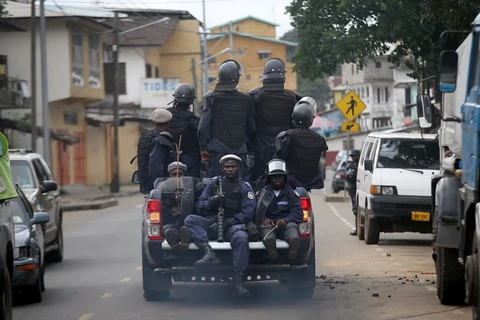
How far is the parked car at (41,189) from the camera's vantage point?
59.6 ft

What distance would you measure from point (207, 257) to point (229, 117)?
2282 mm

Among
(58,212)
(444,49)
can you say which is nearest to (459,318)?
(444,49)

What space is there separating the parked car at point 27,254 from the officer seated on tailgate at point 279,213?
9.16 ft

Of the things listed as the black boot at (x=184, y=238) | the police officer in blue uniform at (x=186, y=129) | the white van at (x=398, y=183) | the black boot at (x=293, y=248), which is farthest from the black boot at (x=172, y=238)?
the white van at (x=398, y=183)

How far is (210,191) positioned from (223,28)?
99057mm

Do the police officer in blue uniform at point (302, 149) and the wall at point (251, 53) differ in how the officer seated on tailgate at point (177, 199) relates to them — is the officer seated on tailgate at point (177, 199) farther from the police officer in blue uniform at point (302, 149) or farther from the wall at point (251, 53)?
the wall at point (251, 53)

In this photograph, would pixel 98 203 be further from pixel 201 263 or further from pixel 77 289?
pixel 201 263

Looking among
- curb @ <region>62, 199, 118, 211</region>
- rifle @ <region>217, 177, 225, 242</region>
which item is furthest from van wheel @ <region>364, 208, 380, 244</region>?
curb @ <region>62, 199, 118, 211</region>

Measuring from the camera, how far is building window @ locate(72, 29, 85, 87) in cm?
5169

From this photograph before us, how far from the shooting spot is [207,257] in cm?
1213

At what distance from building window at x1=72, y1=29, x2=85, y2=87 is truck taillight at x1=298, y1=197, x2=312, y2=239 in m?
39.7

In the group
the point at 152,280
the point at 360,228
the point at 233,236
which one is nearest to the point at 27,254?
the point at 152,280

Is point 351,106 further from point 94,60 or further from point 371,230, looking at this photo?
point 94,60

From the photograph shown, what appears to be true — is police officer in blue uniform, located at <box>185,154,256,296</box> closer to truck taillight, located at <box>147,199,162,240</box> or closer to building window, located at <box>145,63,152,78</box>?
truck taillight, located at <box>147,199,162,240</box>
